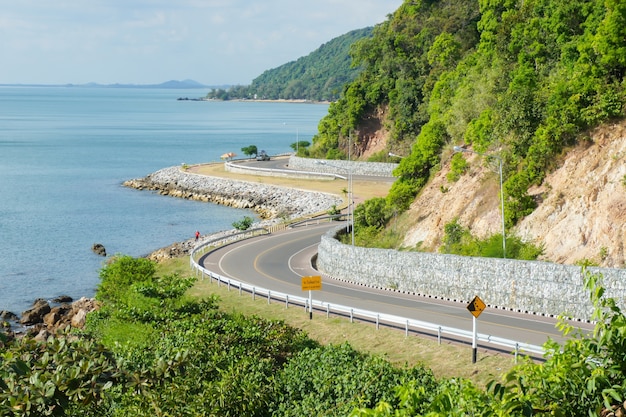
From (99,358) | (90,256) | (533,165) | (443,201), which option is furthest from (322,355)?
(90,256)

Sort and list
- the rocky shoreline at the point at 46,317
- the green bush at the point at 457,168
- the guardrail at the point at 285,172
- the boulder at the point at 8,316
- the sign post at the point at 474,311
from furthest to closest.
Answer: the guardrail at the point at 285,172 < the green bush at the point at 457,168 < the boulder at the point at 8,316 < the rocky shoreline at the point at 46,317 < the sign post at the point at 474,311

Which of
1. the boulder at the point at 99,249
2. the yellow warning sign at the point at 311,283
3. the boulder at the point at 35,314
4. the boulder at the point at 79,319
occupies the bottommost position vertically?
the boulder at the point at 99,249

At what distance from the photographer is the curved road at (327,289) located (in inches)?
1159

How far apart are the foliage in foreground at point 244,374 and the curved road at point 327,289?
224 inches

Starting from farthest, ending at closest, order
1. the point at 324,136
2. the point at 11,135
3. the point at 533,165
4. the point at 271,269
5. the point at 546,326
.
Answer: the point at 11,135 < the point at 324,136 < the point at 271,269 < the point at 533,165 < the point at 546,326

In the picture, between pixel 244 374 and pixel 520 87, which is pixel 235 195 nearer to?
pixel 520 87

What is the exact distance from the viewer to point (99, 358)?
14.9 m

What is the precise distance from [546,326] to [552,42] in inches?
986

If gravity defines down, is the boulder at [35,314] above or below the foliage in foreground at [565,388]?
below

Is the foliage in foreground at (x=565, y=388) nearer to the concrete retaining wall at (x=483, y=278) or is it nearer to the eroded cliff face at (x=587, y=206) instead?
the concrete retaining wall at (x=483, y=278)

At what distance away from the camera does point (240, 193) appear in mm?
90750

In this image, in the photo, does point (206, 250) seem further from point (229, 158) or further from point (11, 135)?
point (11, 135)

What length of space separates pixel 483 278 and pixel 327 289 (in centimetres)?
853

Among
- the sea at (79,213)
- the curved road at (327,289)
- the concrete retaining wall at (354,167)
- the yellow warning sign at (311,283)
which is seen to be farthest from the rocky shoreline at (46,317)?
the concrete retaining wall at (354,167)
